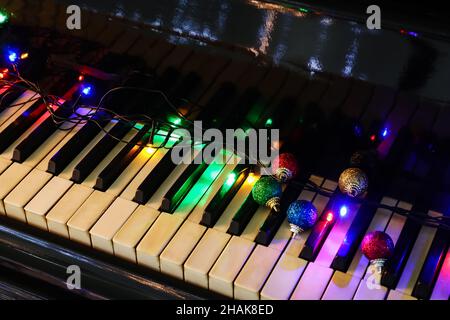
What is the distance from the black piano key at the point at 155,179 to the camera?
184 cm

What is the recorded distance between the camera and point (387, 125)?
169 centimetres

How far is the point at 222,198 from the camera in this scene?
5.96 ft

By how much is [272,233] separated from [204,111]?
1.54 ft

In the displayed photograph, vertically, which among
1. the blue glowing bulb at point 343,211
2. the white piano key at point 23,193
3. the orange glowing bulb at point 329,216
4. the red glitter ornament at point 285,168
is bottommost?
the white piano key at point 23,193

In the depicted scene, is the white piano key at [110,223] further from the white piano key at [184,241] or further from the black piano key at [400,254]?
the black piano key at [400,254]

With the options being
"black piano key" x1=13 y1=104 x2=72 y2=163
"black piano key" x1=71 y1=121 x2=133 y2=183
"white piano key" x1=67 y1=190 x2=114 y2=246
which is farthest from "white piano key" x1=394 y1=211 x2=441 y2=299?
"black piano key" x1=13 y1=104 x2=72 y2=163

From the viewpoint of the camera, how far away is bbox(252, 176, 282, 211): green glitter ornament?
1732mm

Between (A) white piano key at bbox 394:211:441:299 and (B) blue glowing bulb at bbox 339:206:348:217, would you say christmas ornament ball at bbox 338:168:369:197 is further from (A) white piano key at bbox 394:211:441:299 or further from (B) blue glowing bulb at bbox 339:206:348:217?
(A) white piano key at bbox 394:211:441:299

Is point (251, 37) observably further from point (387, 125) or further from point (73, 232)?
point (73, 232)

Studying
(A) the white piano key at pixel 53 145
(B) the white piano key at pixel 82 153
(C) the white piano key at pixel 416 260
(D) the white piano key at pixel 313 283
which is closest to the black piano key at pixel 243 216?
(D) the white piano key at pixel 313 283

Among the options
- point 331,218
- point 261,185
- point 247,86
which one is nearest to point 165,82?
point 247,86

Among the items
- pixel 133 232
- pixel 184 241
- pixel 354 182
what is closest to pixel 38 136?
pixel 133 232

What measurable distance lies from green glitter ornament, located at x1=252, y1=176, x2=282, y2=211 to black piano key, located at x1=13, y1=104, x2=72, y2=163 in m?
0.77

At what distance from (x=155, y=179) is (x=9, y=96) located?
2.33 feet
